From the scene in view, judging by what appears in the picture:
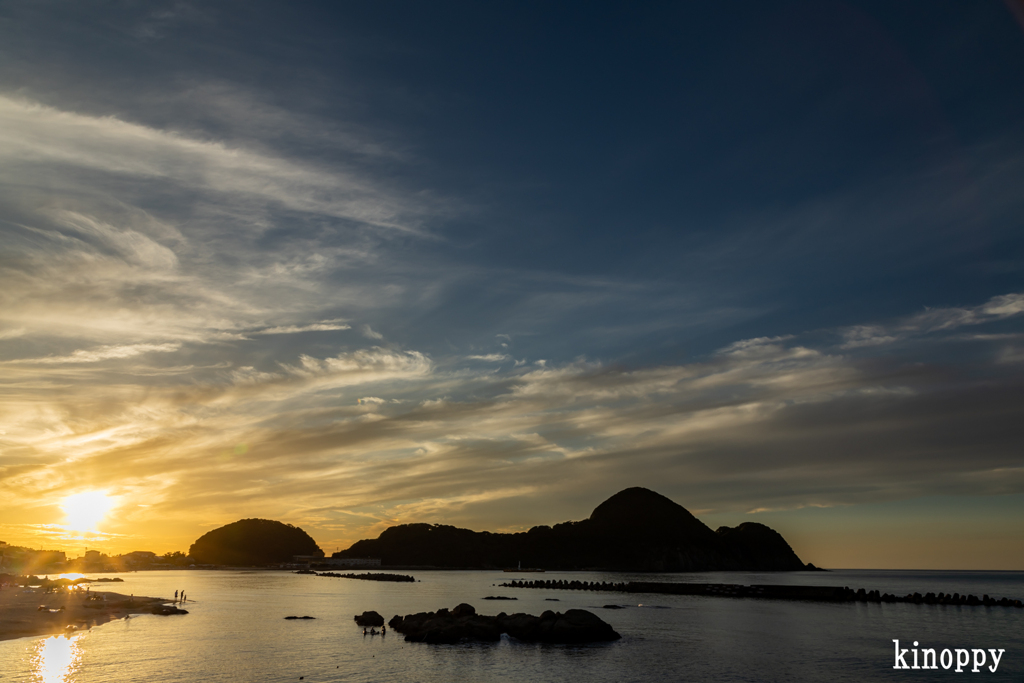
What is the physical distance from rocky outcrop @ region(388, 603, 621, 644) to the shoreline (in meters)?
41.5

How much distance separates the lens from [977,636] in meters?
75.1

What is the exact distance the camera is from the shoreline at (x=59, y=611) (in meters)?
70.9

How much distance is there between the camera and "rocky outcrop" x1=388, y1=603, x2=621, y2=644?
65.7 m

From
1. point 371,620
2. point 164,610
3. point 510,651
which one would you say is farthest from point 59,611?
point 510,651

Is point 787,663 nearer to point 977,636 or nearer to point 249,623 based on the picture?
point 977,636

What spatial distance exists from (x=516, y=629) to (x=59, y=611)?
2583 inches

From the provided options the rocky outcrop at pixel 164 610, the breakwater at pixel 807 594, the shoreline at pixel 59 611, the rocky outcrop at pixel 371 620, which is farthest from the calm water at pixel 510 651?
the breakwater at pixel 807 594

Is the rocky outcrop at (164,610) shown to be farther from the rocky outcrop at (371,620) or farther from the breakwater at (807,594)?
the breakwater at (807,594)

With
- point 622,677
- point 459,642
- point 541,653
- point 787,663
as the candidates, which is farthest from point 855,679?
point 459,642

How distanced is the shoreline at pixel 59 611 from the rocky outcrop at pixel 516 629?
41.5 meters

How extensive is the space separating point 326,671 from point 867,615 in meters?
89.6

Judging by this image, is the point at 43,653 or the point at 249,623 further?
the point at 249,623

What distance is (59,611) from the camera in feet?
281

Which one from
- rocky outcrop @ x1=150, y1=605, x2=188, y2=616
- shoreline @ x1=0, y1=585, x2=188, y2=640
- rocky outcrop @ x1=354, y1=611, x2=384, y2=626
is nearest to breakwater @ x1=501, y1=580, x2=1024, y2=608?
rocky outcrop @ x1=354, y1=611, x2=384, y2=626
